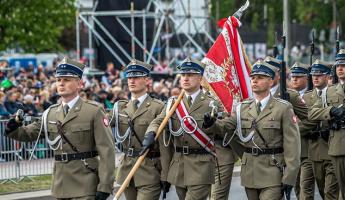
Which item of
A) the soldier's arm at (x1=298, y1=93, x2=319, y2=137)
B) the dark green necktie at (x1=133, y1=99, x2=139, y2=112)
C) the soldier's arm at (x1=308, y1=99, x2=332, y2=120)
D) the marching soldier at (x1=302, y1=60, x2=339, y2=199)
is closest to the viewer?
the dark green necktie at (x1=133, y1=99, x2=139, y2=112)

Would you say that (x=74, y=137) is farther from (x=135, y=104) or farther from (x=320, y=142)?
(x=320, y=142)

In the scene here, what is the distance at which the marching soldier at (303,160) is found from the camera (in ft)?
46.1

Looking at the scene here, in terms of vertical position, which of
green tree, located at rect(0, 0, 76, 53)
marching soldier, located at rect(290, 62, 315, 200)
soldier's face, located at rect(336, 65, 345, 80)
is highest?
green tree, located at rect(0, 0, 76, 53)

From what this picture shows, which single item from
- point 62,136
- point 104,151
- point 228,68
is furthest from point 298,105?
point 62,136

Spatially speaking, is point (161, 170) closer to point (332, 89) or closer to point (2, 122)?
point (332, 89)

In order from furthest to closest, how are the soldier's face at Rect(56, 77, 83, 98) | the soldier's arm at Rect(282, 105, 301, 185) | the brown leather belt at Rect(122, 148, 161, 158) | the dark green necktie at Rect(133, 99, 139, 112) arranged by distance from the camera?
the dark green necktie at Rect(133, 99, 139, 112) → the brown leather belt at Rect(122, 148, 161, 158) → the soldier's arm at Rect(282, 105, 301, 185) → the soldier's face at Rect(56, 77, 83, 98)

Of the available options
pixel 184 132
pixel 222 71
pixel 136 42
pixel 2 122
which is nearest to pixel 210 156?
pixel 184 132

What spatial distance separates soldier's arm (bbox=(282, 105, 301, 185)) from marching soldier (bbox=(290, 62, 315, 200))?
2780 mm

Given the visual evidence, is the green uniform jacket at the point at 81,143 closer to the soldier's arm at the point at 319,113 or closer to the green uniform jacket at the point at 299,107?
the soldier's arm at the point at 319,113

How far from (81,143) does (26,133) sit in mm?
585

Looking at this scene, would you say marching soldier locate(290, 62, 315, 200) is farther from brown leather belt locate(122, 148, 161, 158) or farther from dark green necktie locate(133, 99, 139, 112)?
dark green necktie locate(133, 99, 139, 112)

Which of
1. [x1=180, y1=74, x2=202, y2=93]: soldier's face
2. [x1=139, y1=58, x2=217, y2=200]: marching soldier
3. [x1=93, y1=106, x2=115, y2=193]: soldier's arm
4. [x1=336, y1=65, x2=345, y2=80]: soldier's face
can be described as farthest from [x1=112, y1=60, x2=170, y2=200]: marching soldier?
[x1=336, y1=65, x2=345, y2=80]: soldier's face

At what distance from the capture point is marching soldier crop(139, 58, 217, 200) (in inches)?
452

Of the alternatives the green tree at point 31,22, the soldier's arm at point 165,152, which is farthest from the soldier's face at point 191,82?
the green tree at point 31,22
